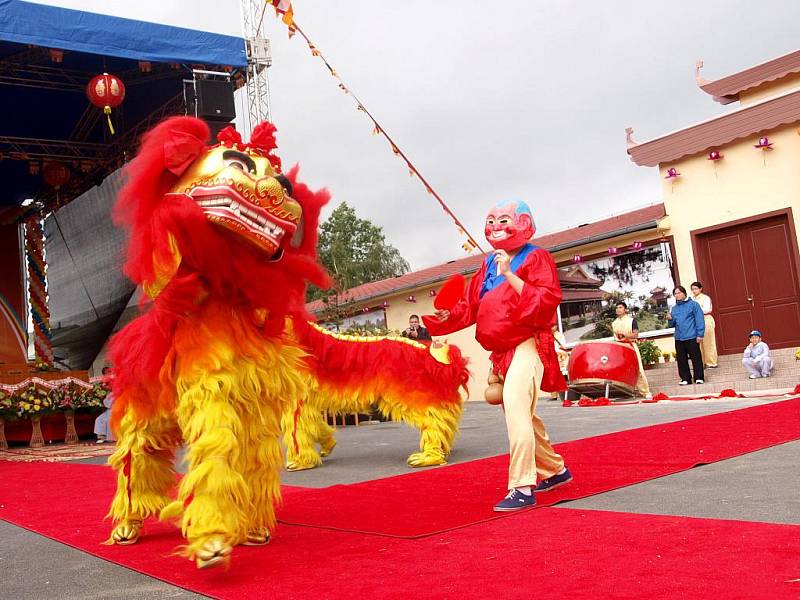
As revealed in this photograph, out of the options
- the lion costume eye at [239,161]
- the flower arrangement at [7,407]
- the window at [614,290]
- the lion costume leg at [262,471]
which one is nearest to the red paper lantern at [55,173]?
the flower arrangement at [7,407]

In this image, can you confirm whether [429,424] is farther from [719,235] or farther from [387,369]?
[719,235]

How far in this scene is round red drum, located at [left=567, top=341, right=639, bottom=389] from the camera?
35.1ft

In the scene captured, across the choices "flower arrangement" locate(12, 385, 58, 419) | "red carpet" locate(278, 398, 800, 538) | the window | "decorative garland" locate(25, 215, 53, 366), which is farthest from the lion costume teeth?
"decorative garland" locate(25, 215, 53, 366)

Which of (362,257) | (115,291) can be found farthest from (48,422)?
(362,257)

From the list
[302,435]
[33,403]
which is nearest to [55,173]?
[33,403]

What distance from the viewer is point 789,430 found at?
5535mm

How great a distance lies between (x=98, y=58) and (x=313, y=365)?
289 inches

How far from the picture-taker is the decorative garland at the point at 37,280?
50.1ft

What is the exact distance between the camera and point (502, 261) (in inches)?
154

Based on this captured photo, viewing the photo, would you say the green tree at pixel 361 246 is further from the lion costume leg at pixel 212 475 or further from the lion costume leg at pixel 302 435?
the lion costume leg at pixel 212 475

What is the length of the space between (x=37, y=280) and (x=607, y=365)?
11.3 meters

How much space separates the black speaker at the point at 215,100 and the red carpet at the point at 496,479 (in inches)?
244

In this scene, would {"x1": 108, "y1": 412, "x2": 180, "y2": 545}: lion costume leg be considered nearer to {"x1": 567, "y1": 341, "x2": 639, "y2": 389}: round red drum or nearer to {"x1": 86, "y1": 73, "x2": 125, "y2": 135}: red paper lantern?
{"x1": 86, "y1": 73, "x2": 125, "y2": 135}: red paper lantern

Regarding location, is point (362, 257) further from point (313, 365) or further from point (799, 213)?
point (313, 365)
